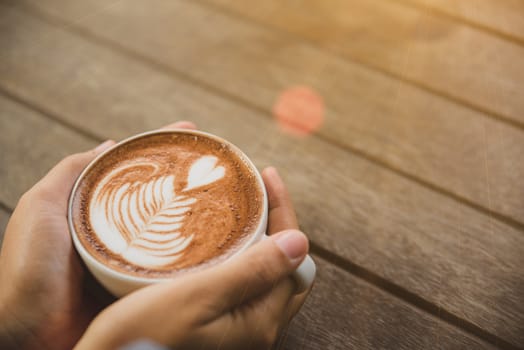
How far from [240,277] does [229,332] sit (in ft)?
0.29

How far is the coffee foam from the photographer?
0.67 m

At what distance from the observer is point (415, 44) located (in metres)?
1.31

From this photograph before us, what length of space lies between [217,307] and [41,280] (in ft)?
1.13

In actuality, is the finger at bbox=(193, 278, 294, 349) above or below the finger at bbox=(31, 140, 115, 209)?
below

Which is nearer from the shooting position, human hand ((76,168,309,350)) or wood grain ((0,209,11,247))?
human hand ((76,168,309,350))

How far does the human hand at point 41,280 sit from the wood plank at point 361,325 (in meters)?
0.40

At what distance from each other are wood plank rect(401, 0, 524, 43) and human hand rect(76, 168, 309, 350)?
121 centimetres

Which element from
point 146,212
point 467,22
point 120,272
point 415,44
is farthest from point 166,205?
point 467,22

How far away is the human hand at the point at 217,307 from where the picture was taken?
1.79 ft

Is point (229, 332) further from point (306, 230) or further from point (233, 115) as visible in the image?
point (233, 115)

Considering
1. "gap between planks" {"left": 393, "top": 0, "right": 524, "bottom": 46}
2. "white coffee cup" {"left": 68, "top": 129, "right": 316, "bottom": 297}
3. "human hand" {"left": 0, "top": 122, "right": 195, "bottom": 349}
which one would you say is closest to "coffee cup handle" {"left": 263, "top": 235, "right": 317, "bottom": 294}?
"white coffee cup" {"left": 68, "top": 129, "right": 316, "bottom": 297}

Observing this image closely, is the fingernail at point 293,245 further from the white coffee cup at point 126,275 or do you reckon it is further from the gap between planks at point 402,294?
the gap between planks at point 402,294

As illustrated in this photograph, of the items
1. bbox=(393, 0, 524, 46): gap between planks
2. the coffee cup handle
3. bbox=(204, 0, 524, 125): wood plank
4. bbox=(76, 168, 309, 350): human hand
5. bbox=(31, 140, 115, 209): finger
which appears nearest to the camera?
bbox=(76, 168, 309, 350): human hand

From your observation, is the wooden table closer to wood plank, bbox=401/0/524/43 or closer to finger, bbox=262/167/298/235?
wood plank, bbox=401/0/524/43
